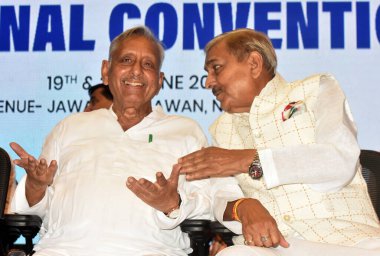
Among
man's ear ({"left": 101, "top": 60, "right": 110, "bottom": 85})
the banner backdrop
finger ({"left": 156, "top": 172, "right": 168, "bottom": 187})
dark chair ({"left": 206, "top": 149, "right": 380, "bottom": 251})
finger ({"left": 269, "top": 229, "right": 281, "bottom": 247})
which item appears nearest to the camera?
finger ({"left": 269, "top": 229, "right": 281, "bottom": 247})

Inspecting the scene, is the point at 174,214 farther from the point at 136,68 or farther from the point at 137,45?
the point at 137,45

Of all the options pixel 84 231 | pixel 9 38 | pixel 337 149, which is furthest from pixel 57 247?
pixel 9 38

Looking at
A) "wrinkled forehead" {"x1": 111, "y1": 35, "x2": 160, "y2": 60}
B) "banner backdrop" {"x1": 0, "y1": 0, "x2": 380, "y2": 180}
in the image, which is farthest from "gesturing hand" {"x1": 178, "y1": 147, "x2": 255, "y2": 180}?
"banner backdrop" {"x1": 0, "y1": 0, "x2": 380, "y2": 180}

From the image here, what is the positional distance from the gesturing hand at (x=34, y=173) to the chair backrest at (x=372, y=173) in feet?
4.66

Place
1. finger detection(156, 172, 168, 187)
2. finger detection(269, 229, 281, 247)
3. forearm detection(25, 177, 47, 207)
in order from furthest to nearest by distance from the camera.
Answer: forearm detection(25, 177, 47, 207) → finger detection(156, 172, 168, 187) → finger detection(269, 229, 281, 247)

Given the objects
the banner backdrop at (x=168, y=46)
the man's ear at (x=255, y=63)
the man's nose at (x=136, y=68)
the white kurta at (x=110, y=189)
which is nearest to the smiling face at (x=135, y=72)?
the man's nose at (x=136, y=68)

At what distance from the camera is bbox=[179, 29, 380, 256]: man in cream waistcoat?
8.87 feet

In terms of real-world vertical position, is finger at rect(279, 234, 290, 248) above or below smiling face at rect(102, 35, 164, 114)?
below

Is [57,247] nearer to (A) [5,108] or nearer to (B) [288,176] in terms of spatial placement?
(B) [288,176]

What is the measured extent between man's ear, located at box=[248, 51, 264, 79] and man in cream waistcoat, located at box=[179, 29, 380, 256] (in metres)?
0.08

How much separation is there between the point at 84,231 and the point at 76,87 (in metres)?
2.23

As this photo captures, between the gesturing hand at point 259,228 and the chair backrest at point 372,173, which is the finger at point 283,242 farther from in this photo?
the chair backrest at point 372,173

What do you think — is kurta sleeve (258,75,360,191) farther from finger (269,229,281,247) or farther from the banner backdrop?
the banner backdrop

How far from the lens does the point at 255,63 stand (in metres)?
3.20
